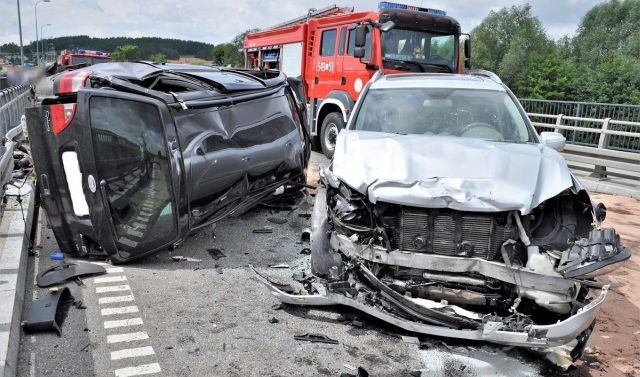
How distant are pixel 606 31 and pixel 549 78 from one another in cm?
1398

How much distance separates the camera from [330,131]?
10422 millimetres

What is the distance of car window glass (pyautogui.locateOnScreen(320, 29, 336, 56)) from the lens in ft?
34.0

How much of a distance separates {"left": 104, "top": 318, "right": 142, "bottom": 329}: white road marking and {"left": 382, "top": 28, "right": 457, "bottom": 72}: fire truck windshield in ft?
22.0

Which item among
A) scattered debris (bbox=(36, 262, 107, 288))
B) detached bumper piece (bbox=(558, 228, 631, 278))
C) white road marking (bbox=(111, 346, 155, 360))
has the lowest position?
white road marking (bbox=(111, 346, 155, 360))

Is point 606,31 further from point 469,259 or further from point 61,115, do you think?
point 61,115

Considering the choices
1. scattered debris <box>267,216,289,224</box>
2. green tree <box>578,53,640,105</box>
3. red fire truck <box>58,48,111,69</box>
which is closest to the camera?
scattered debris <box>267,216,289,224</box>

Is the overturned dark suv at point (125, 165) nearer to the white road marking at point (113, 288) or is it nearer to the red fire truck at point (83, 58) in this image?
the white road marking at point (113, 288)

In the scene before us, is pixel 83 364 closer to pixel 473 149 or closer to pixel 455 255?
pixel 455 255

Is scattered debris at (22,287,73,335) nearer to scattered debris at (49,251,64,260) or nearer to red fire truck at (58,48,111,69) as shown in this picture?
scattered debris at (49,251,64,260)

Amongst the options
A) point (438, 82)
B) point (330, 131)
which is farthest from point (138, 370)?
point (330, 131)

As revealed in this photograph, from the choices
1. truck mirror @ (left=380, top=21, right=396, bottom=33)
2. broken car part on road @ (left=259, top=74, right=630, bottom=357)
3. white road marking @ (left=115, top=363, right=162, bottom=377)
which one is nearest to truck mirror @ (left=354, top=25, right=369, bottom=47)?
truck mirror @ (left=380, top=21, right=396, bottom=33)

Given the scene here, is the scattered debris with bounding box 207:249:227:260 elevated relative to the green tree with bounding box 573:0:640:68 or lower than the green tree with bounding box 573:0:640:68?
lower

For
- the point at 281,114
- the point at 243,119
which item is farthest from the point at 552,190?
Answer: the point at 281,114

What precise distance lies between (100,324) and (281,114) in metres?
3.50
